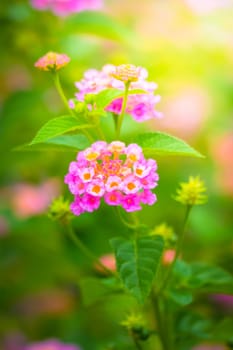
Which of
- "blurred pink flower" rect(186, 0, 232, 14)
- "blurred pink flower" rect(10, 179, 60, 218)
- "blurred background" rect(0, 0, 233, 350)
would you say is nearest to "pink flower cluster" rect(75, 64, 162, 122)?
"blurred background" rect(0, 0, 233, 350)

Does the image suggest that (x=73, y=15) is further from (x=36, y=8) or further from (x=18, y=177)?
(x=18, y=177)

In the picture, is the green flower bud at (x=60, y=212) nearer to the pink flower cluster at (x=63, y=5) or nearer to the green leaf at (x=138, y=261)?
the green leaf at (x=138, y=261)

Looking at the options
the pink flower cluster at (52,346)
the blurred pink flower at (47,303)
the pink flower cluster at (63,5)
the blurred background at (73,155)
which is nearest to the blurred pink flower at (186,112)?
the blurred background at (73,155)

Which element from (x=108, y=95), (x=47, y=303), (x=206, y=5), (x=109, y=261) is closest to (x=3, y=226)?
(x=47, y=303)

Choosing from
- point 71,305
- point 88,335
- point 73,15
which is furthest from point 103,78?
point 71,305

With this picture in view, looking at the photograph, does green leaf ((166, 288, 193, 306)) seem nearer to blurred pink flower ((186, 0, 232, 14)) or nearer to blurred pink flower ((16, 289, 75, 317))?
blurred pink flower ((16, 289, 75, 317))
